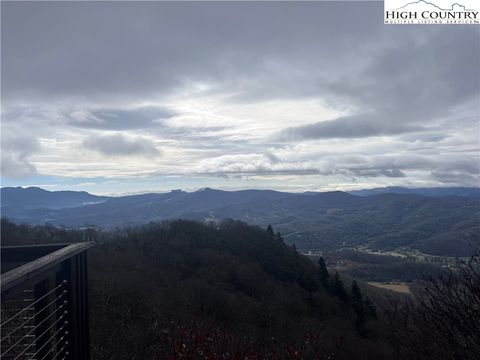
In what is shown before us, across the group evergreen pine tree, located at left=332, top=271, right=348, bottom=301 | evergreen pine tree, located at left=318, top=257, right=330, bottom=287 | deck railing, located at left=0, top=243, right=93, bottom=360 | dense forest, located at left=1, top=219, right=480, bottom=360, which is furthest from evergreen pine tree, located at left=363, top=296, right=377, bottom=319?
deck railing, located at left=0, top=243, right=93, bottom=360

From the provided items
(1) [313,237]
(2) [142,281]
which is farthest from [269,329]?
(1) [313,237]

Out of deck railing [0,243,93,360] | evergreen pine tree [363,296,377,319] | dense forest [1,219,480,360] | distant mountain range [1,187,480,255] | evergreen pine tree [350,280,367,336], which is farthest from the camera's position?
distant mountain range [1,187,480,255]

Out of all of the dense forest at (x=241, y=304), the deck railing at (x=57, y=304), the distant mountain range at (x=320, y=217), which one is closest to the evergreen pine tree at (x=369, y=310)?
the dense forest at (x=241, y=304)

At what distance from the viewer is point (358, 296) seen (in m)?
39.4

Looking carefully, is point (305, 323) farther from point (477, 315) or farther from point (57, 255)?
point (57, 255)

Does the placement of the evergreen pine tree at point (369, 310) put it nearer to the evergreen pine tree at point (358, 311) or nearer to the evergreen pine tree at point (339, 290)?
the evergreen pine tree at point (358, 311)

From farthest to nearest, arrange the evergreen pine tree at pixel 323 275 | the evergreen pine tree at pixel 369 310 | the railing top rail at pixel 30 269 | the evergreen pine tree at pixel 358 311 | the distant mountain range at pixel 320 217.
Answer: the distant mountain range at pixel 320 217
the evergreen pine tree at pixel 323 275
the evergreen pine tree at pixel 369 310
the evergreen pine tree at pixel 358 311
the railing top rail at pixel 30 269

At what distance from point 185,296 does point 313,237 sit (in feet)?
327

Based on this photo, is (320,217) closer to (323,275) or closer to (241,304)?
(323,275)

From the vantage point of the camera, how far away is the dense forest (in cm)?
506

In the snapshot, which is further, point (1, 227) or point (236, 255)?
point (236, 255)

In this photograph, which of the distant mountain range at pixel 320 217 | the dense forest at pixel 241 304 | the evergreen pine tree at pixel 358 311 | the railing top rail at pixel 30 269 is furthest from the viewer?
the distant mountain range at pixel 320 217

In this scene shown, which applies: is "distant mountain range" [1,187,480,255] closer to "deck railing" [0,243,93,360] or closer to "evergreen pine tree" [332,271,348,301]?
"evergreen pine tree" [332,271,348,301]

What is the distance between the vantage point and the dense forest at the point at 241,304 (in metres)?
5.06
